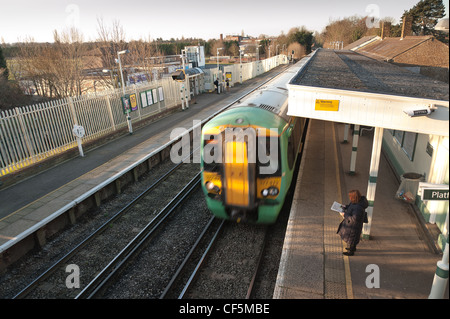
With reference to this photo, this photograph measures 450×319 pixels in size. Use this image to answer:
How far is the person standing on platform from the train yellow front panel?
2138mm

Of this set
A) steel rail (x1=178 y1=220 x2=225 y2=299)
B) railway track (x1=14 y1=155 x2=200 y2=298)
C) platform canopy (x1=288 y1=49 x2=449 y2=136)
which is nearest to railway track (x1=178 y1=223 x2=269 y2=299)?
steel rail (x1=178 y1=220 x2=225 y2=299)

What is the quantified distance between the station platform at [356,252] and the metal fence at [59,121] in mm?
9813

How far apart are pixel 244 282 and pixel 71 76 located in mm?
24708

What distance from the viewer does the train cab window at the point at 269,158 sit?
6.66 meters

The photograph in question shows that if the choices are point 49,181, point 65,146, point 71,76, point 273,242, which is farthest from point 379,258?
point 71,76

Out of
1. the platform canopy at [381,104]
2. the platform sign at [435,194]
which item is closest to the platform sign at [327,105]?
the platform canopy at [381,104]

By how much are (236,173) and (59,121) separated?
9333 millimetres

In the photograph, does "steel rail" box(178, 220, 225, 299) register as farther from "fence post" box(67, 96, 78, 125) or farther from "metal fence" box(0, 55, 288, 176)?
"fence post" box(67, 96, 78, 125)

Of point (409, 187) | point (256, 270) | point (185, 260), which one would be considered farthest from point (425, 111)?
point (185, 260)

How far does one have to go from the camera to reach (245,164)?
6.54 m

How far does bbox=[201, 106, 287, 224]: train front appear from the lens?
259 inches

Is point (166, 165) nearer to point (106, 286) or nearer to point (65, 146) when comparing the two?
point (65, 146)

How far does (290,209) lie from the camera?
28.4ft

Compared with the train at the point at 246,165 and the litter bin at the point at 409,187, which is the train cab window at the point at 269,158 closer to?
the train at the point at 246,165
